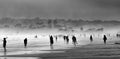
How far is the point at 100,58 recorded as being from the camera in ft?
72.4

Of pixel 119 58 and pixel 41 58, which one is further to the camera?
pixel 41 58

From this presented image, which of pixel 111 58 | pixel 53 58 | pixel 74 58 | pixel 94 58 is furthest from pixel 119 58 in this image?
pixel 53 58

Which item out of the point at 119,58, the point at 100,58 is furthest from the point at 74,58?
the point at 119,58

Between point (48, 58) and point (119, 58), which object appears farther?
point (48, 58)

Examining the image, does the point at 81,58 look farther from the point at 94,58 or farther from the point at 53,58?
the point at 53,58

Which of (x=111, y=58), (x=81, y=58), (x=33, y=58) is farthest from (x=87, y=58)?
(x=33, y=58)

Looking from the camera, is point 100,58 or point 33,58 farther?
point 33,58

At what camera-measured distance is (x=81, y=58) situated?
886 inches

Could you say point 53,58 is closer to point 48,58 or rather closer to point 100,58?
point 48,58

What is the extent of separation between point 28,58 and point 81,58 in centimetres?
499

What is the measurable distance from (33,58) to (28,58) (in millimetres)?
478

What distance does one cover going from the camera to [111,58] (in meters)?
21.9

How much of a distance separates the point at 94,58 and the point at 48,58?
4.24 m

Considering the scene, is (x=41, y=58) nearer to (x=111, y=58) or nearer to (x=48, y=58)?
(x=48, y=58)
